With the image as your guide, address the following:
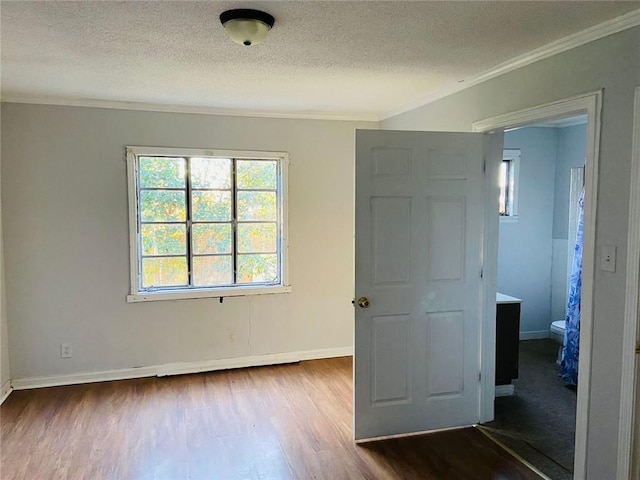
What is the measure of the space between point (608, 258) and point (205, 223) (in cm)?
325

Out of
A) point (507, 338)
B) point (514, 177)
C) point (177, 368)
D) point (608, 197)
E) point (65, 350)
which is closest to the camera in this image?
point (608, 197)

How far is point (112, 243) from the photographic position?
4.05m

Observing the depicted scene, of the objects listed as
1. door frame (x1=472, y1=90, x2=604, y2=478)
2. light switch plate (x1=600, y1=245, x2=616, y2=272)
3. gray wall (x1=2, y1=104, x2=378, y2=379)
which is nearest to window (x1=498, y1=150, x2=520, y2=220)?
gray wall (x1=2, y1=104, x2=378, y2=379)

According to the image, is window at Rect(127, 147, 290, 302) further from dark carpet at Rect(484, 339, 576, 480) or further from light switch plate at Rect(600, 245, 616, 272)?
light switch plate at Rect(600, 245, 616, 272)

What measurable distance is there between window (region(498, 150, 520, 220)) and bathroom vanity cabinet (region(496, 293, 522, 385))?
5.88ft

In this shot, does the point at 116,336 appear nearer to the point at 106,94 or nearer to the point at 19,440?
the point at 19,440

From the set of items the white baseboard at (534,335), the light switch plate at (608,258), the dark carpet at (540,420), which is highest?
the light switch plate at (608,258)

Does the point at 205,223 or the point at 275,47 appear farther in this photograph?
the point at 205,223

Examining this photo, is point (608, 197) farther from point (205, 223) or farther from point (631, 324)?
point (205, 223)

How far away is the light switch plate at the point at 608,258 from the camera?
218cm

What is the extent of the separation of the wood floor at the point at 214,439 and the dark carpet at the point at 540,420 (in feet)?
0.56

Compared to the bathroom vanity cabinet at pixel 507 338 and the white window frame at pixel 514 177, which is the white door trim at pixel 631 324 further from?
the white window frame at pixel 514 177

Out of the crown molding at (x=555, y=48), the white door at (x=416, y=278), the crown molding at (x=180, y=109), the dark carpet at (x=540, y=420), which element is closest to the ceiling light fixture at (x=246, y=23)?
the white door at (x=416, y=278)

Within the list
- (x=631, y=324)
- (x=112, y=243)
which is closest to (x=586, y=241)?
(x=631, y=324)
